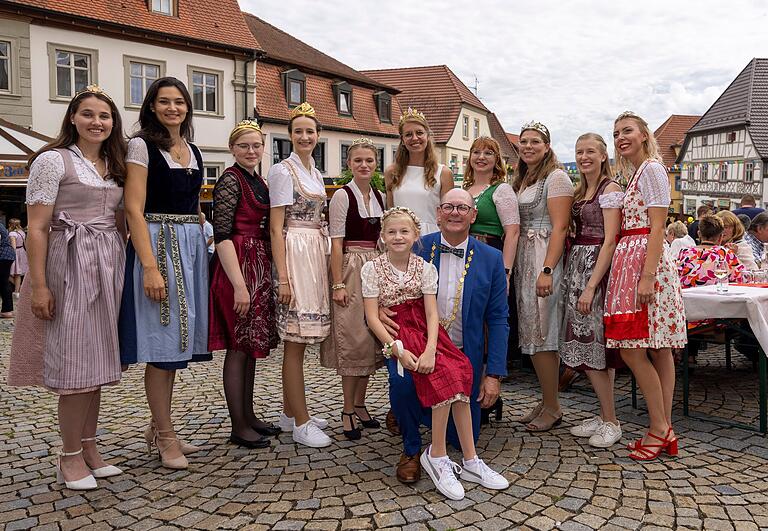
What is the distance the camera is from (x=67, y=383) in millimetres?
3553

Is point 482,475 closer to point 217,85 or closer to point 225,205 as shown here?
point 225,205

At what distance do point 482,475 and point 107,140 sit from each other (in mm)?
2916

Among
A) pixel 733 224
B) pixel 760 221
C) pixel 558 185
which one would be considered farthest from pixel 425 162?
pixel 760 221

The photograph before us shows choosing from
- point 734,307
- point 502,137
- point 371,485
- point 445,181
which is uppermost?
point 502,137

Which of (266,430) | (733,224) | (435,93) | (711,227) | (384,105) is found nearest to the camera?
(266,430)

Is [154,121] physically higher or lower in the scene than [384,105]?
lower

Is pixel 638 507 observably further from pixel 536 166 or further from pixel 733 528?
pixel 536 166

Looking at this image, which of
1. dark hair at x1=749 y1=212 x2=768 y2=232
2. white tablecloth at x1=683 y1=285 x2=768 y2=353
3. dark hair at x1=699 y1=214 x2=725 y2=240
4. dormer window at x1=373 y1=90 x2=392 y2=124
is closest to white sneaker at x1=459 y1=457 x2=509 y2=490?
white tablecloth at x1=683 y1=285 x2=768 y2=353

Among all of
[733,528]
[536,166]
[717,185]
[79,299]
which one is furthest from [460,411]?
[717,185]

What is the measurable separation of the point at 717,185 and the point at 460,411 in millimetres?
44548

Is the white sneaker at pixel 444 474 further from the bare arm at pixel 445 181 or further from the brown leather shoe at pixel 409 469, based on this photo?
the bare arm at pixel 445 181

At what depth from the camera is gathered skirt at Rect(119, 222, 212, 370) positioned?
380 cm

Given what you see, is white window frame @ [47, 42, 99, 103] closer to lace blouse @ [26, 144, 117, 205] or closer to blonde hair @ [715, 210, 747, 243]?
lace blouse @ [26, 144, 117, 205]

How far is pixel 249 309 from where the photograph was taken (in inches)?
165
